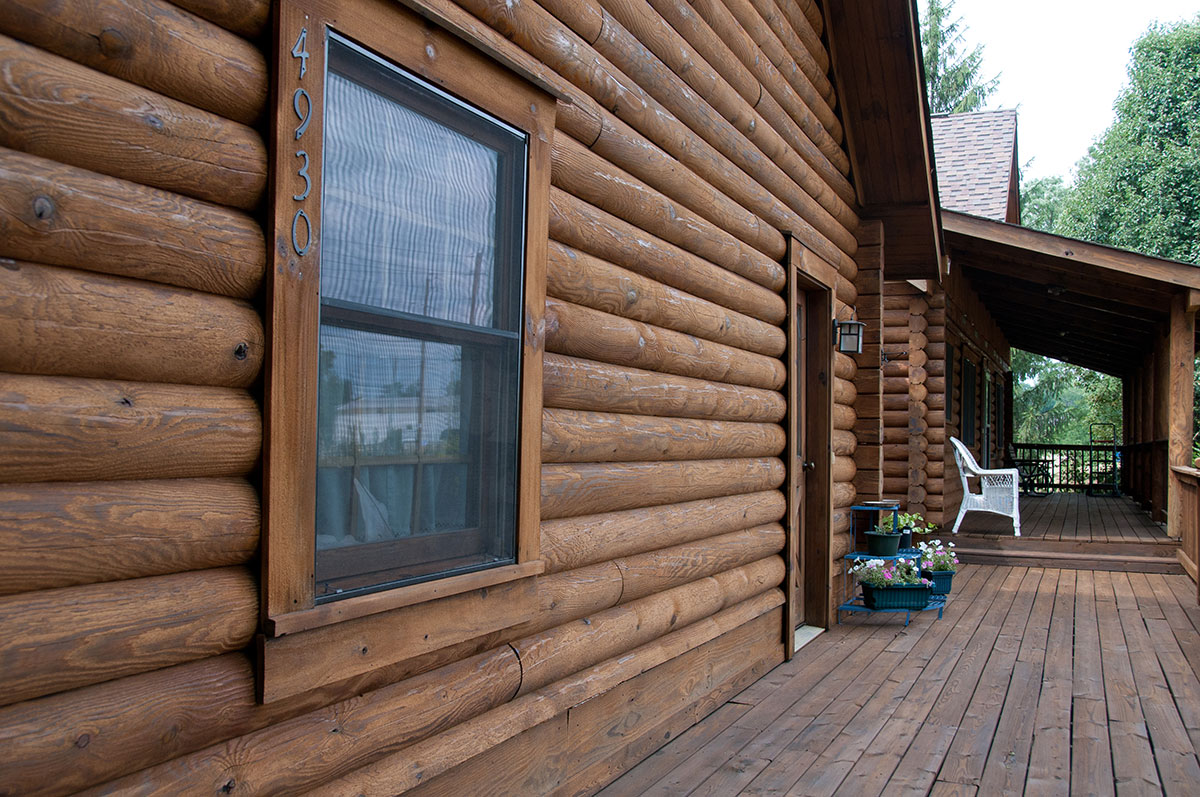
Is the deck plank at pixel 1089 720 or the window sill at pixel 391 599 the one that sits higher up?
the window sill at pixel 391 599

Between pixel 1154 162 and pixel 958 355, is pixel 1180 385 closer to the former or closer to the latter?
pixel 958 355

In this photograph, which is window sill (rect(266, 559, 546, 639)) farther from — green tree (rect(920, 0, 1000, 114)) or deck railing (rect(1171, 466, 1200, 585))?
green tree (rect(920, 0, 1000, 114))

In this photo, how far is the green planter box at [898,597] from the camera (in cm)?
634

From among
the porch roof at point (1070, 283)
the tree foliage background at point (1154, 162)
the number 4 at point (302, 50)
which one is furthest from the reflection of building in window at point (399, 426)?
the tree foliage background at point (1154, 162)

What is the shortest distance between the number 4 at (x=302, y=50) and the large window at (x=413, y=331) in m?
0.08

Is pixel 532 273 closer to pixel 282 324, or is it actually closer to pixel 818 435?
Answer: pixel 282 324

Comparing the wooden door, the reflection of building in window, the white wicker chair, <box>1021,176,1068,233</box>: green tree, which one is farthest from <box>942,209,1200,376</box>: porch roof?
<box>1021,176,1068,233</box>: green tree

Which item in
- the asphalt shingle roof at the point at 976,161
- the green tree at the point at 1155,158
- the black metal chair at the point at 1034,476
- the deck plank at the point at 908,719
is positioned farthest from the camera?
the green tree at the point at 1155,158

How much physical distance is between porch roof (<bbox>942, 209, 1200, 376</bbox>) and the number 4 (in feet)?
27.6

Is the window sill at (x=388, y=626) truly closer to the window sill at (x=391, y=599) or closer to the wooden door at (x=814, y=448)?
the window sill at (x=391, y=599)

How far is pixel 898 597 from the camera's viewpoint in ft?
20.9

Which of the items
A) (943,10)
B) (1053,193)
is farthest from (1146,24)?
(1053,193)

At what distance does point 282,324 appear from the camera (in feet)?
6.14

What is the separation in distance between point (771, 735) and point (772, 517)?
56.1 inches
